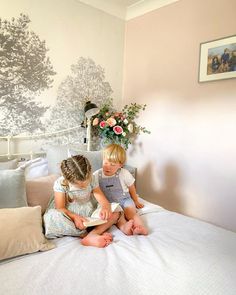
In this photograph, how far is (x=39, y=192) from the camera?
162cm

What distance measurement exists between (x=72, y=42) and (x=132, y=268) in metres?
2.03

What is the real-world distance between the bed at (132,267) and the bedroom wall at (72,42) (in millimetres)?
1192

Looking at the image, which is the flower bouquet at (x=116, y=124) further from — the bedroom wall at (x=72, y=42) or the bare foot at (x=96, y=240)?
the bare foot at (x=96, y=240)

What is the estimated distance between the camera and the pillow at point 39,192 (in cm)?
157

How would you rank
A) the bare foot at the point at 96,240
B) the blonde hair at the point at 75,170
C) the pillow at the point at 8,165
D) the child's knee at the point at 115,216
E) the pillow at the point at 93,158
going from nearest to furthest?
the bare foot at the point at 96,240 < the blonde hair at the point at 75,170 < the child's knee at the point at 115,216 < the pillow at the point at 8,165 < the pillow at the point at 93,158

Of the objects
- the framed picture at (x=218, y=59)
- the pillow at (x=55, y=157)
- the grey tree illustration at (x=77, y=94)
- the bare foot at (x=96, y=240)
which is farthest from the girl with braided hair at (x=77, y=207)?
the framed picture at (x=218, y=59)

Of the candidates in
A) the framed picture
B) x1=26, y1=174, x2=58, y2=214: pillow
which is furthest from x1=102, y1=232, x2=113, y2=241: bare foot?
the framed picture

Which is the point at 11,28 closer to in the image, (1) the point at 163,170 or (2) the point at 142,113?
(2) the point at 142,113

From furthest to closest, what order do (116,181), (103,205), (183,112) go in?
(183,112), (116,181), (103,205)

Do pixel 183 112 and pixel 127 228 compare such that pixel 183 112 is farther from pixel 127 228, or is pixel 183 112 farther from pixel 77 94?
pixel 127 228

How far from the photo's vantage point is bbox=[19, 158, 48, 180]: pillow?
194 centimetres

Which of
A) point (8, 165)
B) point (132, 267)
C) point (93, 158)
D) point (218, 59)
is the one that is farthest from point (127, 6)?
point (132, 267)

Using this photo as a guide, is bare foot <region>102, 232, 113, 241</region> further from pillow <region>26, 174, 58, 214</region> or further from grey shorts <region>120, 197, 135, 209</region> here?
pillow <region>26, 174, 58, 214</region>

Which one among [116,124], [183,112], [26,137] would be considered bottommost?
[26,137]
